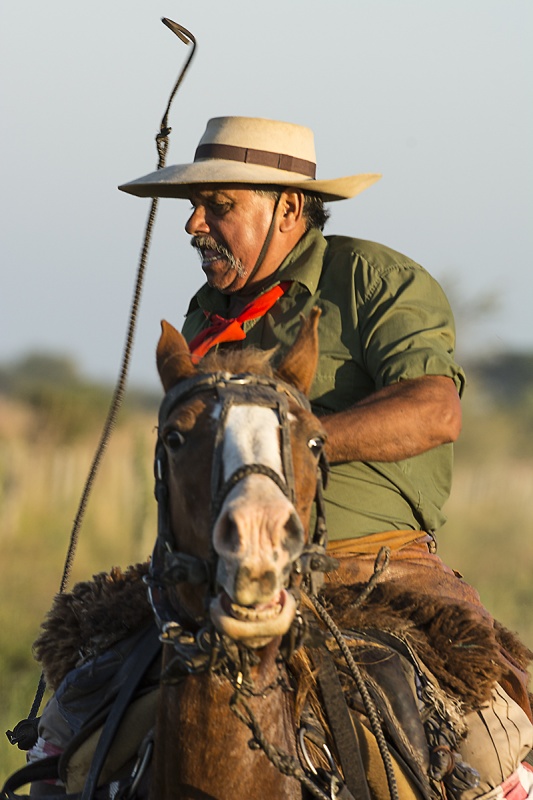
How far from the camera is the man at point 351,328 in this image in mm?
4531

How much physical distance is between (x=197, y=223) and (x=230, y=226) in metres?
0.14

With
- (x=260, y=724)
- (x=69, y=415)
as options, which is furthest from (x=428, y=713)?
(x=69, y=415)

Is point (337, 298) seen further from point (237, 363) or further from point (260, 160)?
point (237, 363)

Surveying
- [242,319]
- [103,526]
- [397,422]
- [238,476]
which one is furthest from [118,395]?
[103,526]

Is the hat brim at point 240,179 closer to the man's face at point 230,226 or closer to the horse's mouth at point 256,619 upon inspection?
the man's face at point 230,226

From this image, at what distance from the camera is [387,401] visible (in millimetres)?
4461

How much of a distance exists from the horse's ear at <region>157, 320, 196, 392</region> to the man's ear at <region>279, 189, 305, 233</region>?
1594 mm

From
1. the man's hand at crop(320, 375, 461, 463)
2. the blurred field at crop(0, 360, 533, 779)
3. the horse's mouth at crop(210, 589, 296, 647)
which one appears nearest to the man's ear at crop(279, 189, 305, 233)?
the man's hand at crop(320, 375, 461, 463)

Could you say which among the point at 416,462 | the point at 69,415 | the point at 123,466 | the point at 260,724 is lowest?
the point at 69,415

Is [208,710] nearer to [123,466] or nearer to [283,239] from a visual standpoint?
[283,239]

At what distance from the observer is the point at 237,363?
382cm

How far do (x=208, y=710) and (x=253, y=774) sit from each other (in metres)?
0.24

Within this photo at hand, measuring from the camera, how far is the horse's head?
316 cm

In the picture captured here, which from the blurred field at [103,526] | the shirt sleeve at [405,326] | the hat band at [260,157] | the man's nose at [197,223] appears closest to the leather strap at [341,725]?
the shirt sleeve at [405,326]
